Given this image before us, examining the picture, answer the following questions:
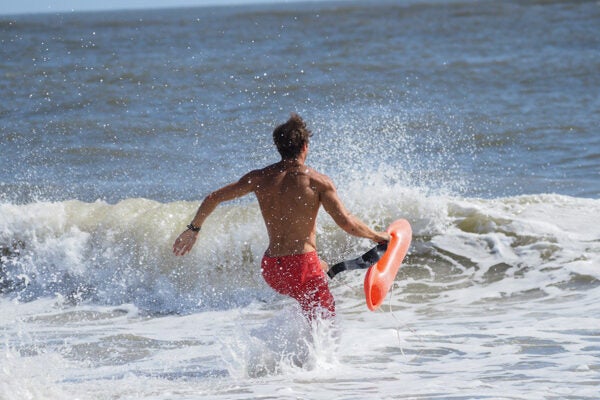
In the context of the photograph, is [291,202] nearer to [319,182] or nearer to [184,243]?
[319,182]

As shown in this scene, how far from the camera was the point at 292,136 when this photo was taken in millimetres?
5711

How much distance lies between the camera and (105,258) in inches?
381

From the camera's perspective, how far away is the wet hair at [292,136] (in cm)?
568

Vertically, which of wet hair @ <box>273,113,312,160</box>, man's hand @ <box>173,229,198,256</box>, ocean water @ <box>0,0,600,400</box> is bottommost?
ocean water @ <box>0,0,600,400</box>

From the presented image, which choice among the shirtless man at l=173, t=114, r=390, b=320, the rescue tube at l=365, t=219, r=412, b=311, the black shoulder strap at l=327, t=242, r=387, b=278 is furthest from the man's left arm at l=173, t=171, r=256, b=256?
the rescue tube at l=365, t=219, r=412, b=311

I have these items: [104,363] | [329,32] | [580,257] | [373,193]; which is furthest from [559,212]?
[329,32]

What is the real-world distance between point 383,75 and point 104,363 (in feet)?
51.4

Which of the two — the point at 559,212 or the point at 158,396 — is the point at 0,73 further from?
the point at 158,396

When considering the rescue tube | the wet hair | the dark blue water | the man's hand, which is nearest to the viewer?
the wet hair

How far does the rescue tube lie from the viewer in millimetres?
5949

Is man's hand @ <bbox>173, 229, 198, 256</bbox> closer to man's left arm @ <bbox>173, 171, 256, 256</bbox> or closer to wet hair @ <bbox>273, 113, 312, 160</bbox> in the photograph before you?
man's left arm @ <bbox>173, 171, 256, 256</bbox>

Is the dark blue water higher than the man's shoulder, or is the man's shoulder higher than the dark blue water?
the man's shoulder

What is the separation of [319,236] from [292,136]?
4.10 metres

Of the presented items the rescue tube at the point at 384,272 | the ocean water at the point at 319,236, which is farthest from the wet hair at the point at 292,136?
the ocean water at the point at 319,236
